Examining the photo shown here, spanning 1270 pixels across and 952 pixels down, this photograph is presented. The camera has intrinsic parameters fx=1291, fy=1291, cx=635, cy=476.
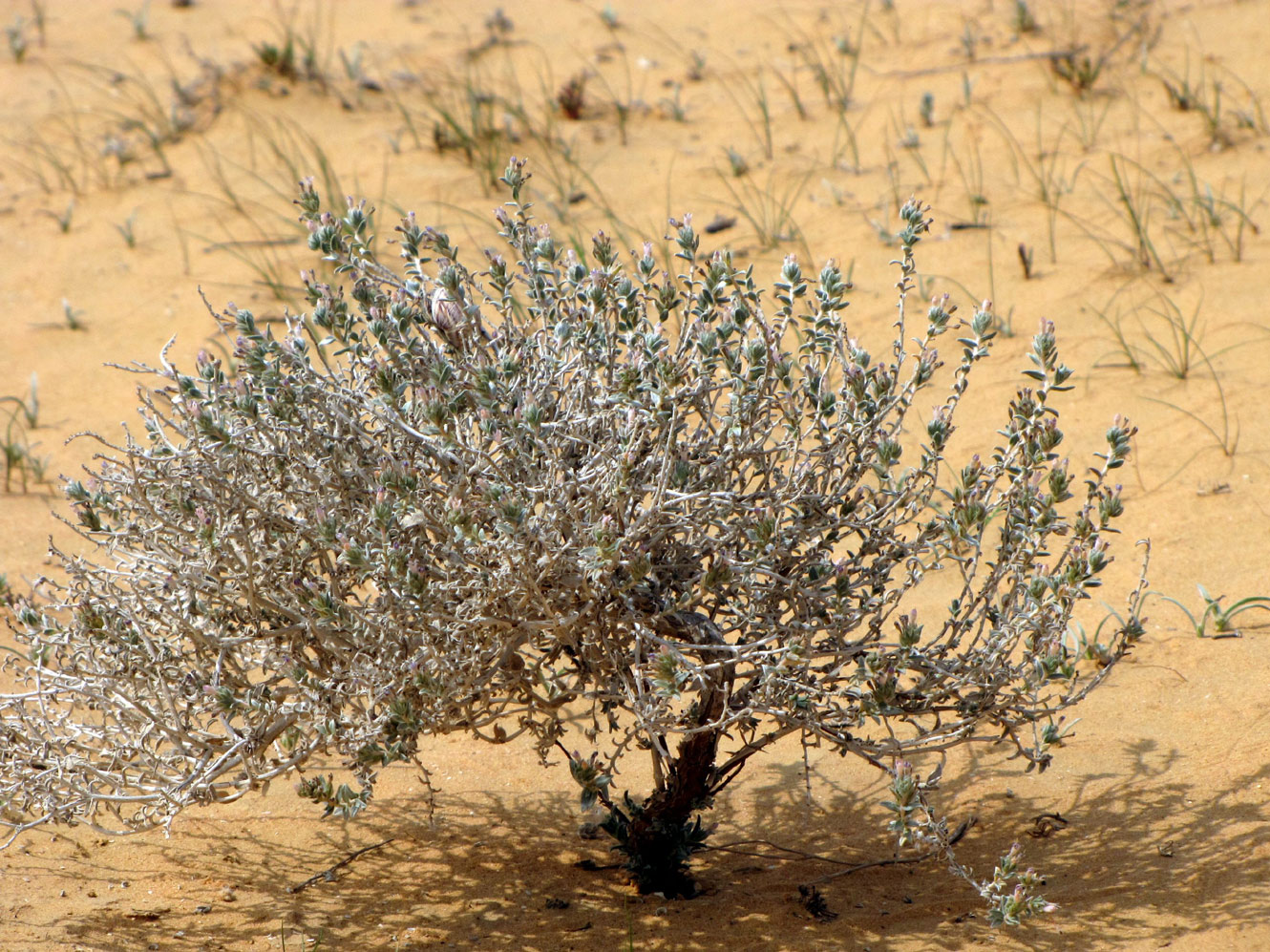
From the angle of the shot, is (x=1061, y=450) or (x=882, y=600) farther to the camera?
(x=1061, y=450)

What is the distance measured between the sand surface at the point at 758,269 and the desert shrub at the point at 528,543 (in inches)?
14.7

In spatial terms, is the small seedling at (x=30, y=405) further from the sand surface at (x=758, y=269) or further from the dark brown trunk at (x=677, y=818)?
the dark brown trunk at (x=677, y=818)

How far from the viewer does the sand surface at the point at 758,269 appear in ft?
10.1

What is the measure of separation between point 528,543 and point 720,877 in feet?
3.88

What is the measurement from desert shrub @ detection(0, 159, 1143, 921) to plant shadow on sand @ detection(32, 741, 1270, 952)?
23 cm

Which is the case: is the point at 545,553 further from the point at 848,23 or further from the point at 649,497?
the point at 848,23

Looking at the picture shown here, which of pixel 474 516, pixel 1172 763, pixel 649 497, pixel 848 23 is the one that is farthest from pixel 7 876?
pixel 848 23

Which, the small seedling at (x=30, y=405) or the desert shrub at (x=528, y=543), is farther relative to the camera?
the small seedling at (x=30, y=405)

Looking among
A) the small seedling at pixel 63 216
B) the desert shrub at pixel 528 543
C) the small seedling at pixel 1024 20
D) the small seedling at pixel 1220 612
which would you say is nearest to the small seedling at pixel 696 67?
the small seedling at pixel 1024 20

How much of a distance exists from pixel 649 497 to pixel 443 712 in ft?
2.23

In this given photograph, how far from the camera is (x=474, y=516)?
2.70 meters

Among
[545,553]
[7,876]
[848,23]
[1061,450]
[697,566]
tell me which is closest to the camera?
[545,553]

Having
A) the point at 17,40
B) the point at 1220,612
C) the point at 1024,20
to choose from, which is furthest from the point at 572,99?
the point at 1220,612

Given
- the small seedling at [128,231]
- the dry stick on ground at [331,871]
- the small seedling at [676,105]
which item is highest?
the small seedling at [676,105]
